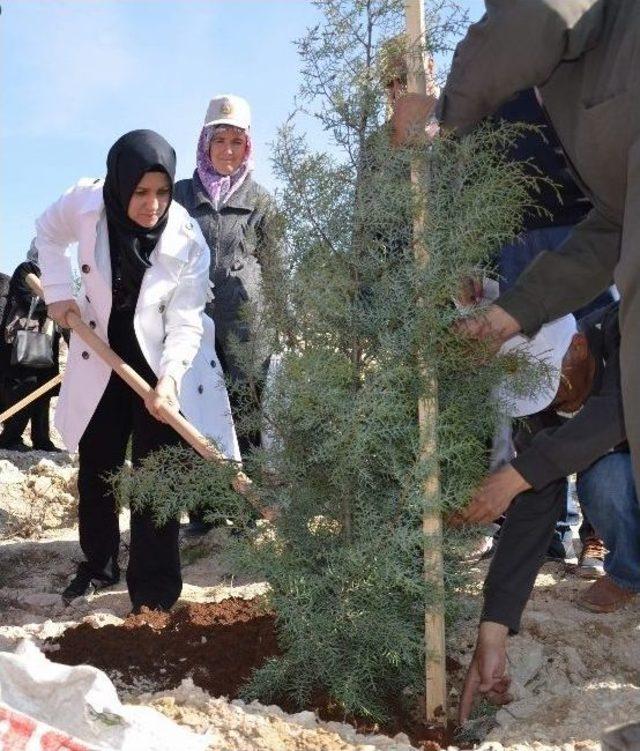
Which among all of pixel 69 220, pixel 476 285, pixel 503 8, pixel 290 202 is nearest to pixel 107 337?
pixel 69 220

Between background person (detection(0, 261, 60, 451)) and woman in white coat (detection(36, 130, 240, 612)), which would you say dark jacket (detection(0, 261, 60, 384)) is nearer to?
background person (detection(0, 261, 60, 451))

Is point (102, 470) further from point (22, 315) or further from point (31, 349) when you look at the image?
point (22, 315)

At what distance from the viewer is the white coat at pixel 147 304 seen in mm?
4586

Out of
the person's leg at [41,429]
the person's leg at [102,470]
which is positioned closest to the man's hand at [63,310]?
the person's leg at [102,470]

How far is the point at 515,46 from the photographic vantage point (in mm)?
2516

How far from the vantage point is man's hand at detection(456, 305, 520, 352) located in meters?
3.17

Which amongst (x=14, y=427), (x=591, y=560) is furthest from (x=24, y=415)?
(x=591, y=560)

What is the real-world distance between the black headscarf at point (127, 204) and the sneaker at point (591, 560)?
93.1 inches

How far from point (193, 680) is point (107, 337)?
1.78 m

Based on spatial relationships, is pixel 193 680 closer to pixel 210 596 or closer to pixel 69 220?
pixel 210 596

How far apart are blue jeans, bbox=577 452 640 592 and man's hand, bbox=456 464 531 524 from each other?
3.39 feet

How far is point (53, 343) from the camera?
29.1 feet

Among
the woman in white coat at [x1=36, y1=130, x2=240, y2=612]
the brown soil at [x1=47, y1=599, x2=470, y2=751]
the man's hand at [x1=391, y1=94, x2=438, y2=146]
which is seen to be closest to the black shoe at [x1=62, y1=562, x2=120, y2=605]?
the woman in white coat at [x1=36, y1=130, x2=240, y2=612]

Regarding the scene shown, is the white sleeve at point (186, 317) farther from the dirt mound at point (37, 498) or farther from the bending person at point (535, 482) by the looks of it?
the dirt mound at point (37, 498)
